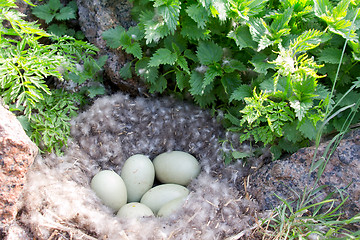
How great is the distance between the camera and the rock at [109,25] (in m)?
2.56

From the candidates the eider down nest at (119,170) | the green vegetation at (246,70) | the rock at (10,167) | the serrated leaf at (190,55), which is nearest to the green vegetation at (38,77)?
the green vegetation at (246,70)

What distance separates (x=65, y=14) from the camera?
2.65m

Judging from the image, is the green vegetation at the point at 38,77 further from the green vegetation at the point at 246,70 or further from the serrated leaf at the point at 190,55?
the serrated leaf at the point at 190,55

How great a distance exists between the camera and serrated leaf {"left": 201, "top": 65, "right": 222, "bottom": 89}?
87.6 inches

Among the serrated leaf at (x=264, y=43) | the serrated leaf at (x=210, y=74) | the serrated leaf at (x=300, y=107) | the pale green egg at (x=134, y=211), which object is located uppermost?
the serrated leaf at (x=264, y=43)

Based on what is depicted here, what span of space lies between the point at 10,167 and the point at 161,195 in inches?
33.9

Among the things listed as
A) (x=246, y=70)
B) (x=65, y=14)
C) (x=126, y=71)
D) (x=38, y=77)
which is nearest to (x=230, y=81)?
(x=246, y=70)

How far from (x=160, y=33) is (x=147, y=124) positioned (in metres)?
0.63

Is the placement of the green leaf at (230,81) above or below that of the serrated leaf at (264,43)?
below

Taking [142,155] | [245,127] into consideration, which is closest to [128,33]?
[142,155]

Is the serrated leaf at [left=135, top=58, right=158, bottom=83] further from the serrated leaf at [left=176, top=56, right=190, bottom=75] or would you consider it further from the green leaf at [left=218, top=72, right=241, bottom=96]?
the green leaf at [left=218, top=72, right=241, bottom=96]

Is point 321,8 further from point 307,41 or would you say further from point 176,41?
point 176,41

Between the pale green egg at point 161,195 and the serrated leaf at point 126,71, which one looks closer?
the pale green egg at point 161,195

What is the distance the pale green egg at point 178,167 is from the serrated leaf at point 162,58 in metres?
0.57
